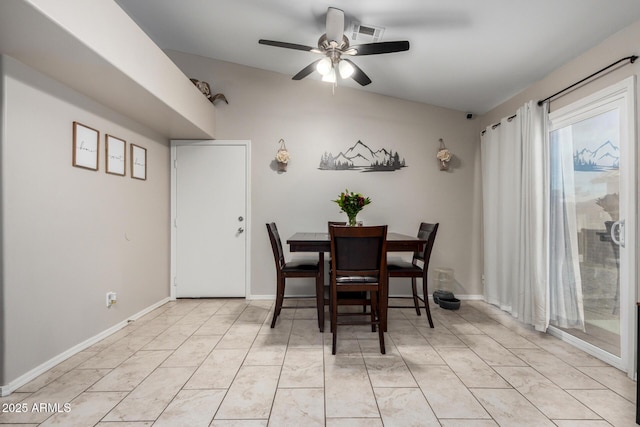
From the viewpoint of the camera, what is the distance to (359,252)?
238cm

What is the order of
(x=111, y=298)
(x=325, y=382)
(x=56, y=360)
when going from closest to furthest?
(x=325, y=382) < (x=56, y=360) < (x=111, y=298)

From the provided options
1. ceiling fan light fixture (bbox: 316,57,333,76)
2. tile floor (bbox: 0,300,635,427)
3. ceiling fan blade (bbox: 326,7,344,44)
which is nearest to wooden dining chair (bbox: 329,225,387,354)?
tile floor (bbox: 0,300,635,427)

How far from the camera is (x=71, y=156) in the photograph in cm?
232

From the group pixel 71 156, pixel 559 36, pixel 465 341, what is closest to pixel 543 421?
pixel 465 341

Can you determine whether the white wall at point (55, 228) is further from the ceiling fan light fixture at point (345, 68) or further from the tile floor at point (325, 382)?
the ceiling fan light fixture at point (345, 68)

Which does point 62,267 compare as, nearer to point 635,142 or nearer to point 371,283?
point 371,283

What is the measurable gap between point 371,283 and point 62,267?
2.30 metres

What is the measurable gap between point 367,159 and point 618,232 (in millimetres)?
2443

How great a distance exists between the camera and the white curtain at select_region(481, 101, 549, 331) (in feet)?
8.91

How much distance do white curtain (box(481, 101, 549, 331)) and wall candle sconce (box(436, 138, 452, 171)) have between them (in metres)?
0.41

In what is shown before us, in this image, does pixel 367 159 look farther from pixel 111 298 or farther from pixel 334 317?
pixel 111 298

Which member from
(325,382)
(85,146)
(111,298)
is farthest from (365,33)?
(111,298)

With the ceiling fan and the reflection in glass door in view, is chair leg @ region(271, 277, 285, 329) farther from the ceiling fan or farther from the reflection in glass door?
the reflection in glass door

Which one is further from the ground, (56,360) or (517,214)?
(517,214)
